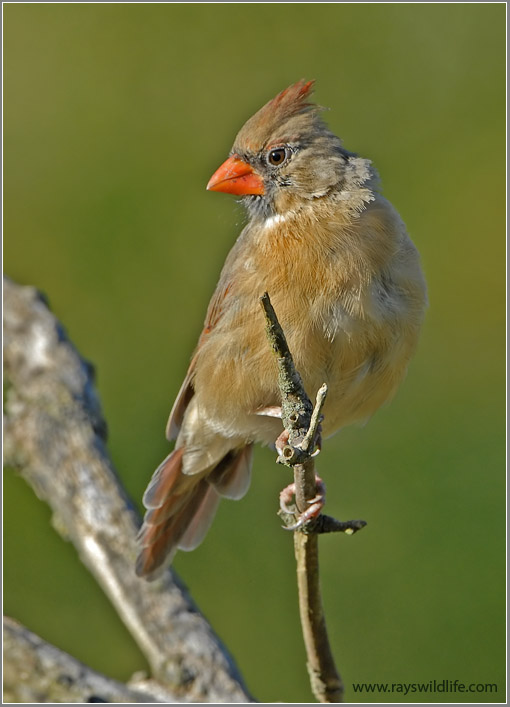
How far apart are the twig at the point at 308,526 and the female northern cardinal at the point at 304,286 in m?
0.49

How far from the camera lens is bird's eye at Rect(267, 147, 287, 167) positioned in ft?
12.5

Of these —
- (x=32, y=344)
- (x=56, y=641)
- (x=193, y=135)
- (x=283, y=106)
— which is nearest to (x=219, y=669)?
(x=56, y=641)

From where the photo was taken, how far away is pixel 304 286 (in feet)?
11.6

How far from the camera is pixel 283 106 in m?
3.82

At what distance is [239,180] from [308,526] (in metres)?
1.28

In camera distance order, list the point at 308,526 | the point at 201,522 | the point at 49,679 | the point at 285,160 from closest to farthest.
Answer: the point at 308,526 → the point at 49,679 → the point at 285,160 → the point at 201,522

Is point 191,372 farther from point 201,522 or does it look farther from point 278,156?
point 278,156

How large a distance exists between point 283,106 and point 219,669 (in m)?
2.02

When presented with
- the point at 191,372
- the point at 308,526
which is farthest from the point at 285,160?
the point at 308,526

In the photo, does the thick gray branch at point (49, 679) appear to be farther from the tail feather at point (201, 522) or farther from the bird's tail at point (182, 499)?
the tail feather at point (201, 522)

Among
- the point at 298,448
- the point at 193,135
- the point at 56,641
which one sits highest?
the point at 193,135

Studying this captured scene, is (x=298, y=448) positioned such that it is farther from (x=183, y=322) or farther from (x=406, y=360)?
(x=183, y=322)

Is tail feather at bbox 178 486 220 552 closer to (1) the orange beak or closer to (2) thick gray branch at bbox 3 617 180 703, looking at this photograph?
(2) thick gray branch at bbox 3 617 180 703

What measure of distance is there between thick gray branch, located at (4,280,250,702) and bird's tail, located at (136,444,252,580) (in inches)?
3.1
